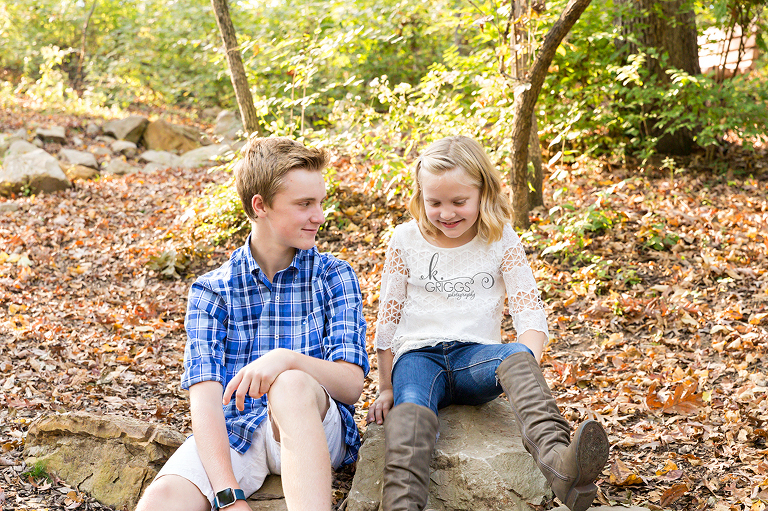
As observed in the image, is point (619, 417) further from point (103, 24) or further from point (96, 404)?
point (103, 24)

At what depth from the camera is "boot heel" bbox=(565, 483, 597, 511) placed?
1.97 m

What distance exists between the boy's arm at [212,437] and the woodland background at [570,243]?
2.20ft

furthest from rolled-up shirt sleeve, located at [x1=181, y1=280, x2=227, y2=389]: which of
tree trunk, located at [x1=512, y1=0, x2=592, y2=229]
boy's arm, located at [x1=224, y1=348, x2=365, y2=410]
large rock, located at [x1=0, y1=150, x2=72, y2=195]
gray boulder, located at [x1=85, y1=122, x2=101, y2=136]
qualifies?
gray boulder, located at [x1=85, y1=122, x2=101, y2=136]

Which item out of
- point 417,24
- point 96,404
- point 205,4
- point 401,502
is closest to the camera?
point 401,502

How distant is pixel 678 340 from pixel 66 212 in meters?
6.91

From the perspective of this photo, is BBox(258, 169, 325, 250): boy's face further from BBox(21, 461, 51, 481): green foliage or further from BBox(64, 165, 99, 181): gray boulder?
A: BBox(64, 165, 99, 181): gray boulder

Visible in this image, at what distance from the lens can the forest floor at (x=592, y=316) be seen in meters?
2.79

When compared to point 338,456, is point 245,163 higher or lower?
higher

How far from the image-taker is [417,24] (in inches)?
409

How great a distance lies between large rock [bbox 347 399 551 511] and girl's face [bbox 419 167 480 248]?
90 centimetres

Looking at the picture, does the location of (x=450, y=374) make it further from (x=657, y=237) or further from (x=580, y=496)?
(x=657, y=237)

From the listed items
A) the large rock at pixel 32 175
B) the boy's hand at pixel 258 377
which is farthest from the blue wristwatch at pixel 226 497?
the large rock at pixel 32 175

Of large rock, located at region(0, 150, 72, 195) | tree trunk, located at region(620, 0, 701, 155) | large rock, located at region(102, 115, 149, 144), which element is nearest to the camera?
tree trunk, located at region(620, 0, 701, 155)

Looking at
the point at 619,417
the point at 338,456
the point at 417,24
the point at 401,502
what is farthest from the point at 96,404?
the point at 417,24
